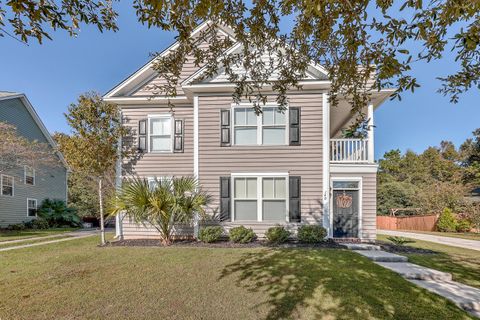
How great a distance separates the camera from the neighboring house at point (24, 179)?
53.8 ft

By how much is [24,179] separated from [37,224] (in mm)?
3166

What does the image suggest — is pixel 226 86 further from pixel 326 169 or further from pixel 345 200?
pixel 345 200

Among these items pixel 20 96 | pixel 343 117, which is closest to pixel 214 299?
pixel 343 117

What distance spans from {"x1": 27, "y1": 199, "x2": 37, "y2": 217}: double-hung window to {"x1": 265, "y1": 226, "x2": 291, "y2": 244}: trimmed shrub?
17589mm

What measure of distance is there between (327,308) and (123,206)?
6678mm

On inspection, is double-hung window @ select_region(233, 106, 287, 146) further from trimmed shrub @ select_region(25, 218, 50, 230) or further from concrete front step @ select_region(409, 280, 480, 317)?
trimmed shrub @ select_region(25, 218, 50, 230)

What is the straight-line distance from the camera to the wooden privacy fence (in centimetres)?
1791

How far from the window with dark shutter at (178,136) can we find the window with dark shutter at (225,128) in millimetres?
1731

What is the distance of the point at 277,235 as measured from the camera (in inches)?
345

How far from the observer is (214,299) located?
421cm

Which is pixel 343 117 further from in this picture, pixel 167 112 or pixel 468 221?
pixel 468 221

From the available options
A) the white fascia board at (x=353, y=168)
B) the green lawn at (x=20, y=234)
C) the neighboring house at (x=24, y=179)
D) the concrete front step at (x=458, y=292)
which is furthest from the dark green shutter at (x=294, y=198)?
the neighboring house at (x=24, y=179)

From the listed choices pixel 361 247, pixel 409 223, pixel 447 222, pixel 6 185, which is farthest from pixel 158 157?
pixel 409 223

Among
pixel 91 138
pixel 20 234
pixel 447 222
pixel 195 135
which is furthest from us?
pixel 447 222
